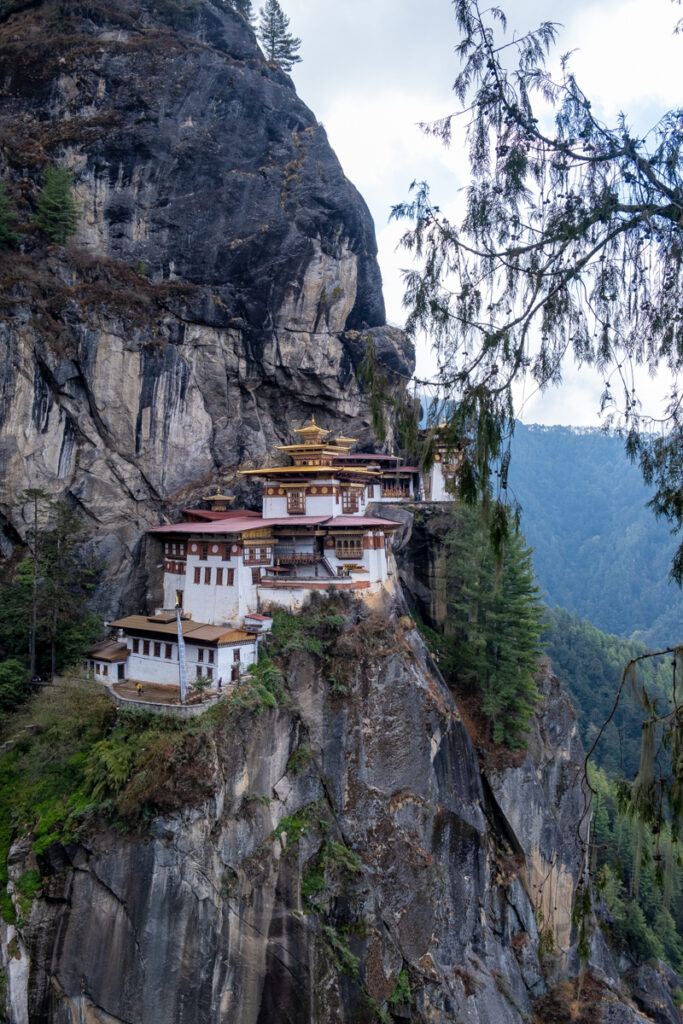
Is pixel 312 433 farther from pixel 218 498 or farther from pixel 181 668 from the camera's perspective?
pixel 181 668

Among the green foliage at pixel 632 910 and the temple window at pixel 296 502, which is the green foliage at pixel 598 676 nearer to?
the green foliage at pixel 632 910

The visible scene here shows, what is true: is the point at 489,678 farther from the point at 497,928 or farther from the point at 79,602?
the point at 79,602

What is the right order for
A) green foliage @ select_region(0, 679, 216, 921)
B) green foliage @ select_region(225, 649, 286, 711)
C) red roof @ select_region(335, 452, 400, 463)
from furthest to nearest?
red roof @ select_region(335, 452, 400, 463) → green foliage @ select_region(225, 649, 286, 711) → green foliage @ select_region(0, 679, 216, 921)

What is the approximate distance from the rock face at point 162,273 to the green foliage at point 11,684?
14.0 ft

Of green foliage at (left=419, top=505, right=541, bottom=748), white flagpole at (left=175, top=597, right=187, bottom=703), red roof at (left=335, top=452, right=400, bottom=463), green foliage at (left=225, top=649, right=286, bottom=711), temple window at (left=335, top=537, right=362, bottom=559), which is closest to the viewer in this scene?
green foliage at (left=225, top=649, right=286, bottom=711)

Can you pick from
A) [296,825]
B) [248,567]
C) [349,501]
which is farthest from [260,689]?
[349,501]

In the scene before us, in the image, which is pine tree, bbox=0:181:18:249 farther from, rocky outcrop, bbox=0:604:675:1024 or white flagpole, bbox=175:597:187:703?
rocky outcrop, bbox=0:604:675:1024

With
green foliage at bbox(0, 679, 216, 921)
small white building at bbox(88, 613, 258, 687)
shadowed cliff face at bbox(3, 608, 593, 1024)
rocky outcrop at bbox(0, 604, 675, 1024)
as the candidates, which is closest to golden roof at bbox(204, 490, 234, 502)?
small white building at bbox(88, 613, 258, 687)

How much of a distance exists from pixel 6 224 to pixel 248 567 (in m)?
16.9

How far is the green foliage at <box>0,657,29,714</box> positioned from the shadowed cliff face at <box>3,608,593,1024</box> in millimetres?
5302

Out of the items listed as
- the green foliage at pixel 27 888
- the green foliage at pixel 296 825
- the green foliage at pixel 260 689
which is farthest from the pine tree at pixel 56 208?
the green foliage at pixel 296 825

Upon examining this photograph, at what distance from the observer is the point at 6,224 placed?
1016 inches

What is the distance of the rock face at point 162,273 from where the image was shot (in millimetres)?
25094

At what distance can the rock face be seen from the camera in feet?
82.3
